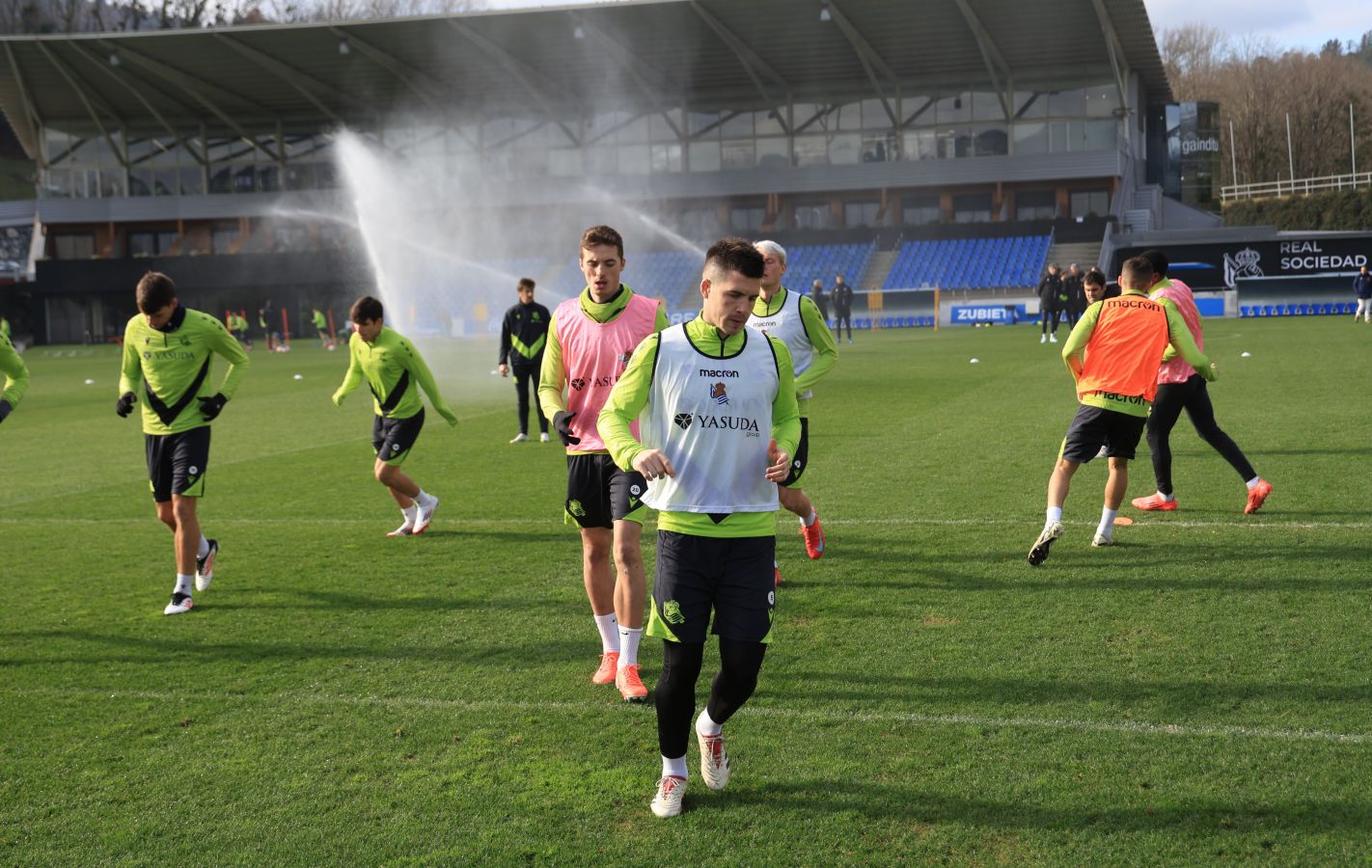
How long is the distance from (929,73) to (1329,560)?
47.1 meters

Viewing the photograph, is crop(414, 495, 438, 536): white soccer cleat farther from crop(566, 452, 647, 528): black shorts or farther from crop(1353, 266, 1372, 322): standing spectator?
crop(1353, 266, 1372, 322): standing spectator

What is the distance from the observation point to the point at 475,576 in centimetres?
845

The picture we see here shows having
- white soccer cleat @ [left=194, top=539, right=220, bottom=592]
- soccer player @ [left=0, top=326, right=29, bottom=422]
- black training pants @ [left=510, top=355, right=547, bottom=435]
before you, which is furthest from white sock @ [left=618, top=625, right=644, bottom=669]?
black training pants @ [left=510, top=355, right=547, bottom=435]

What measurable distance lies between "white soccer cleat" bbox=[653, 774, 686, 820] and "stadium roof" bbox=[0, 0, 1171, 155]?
4395 centimetres

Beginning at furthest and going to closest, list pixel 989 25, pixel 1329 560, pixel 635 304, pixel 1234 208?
pixel 1234 208, pixel 989 25, pixel 1329 560, pixel 635 304

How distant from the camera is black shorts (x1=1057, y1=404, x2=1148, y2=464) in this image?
27.0ft

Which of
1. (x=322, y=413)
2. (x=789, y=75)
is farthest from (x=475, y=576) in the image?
(x=789, y=75)

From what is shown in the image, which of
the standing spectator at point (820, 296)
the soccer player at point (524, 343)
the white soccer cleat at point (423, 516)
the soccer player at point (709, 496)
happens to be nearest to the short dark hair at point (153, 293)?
the white soccer cleat at point (423, 516)

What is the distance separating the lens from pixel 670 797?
14.9 ft

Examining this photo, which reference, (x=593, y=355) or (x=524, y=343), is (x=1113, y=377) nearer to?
(x=593, y=355)

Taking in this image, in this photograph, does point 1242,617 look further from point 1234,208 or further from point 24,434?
point 1234,208

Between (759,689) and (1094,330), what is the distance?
3950mm

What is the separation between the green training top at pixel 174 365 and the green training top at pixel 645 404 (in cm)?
423

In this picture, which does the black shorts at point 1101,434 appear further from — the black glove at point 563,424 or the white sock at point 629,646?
the black glove at point 563,424
